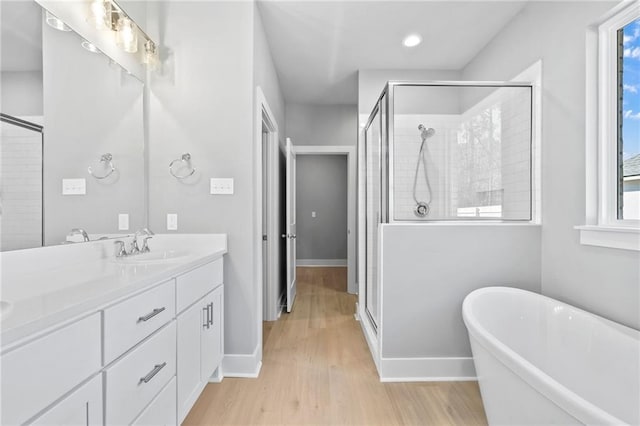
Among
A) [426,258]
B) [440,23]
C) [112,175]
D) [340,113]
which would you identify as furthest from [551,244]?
[340,113]

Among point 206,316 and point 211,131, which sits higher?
point 211,131

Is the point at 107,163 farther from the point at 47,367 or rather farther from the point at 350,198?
the point at 350,198

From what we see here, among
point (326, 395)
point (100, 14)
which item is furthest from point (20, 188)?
point (326, 395)

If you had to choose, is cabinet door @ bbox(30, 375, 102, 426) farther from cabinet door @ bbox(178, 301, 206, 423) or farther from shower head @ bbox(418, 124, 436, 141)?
shower head @ bbox(418, 124, 436, 141)

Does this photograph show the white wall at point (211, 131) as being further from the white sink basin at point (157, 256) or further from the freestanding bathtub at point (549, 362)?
the freestanding bathtub at point (549, 362)

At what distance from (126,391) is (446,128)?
8.02ft

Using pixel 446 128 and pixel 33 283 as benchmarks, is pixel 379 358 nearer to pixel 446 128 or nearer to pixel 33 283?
pixel 446 128

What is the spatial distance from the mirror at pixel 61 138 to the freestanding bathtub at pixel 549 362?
6.48ft

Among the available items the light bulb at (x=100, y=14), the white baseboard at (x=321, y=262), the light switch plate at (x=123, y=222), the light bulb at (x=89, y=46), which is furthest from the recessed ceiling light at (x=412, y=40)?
the white baseboard at (x=321, y=262)

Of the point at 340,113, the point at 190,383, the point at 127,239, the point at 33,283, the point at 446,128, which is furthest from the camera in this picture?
the point at 340,113

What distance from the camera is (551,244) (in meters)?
2.03

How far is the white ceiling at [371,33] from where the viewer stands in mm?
2375

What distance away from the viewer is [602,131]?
68.7 inches

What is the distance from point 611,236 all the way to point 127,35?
2993 mm
